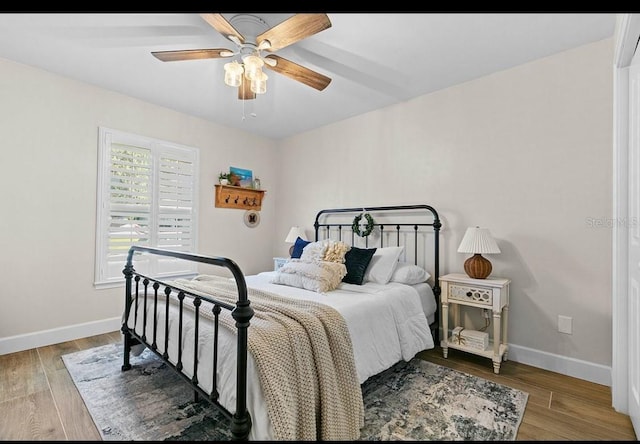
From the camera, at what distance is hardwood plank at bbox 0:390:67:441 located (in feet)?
5.54

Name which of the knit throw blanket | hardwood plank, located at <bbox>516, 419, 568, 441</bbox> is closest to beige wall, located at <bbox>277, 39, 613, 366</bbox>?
hardwood plank, located at <bbox>516, 419, 568, 441</bbox>

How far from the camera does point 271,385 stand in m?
1.40

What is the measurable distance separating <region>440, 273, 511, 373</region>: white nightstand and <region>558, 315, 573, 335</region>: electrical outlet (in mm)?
357

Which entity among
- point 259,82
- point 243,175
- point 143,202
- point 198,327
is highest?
point 259,82

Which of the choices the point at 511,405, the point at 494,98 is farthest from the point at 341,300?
the point at 494,98

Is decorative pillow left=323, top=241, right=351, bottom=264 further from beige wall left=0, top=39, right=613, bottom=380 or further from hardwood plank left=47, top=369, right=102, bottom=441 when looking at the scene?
hardwood plank left=47, top=369, right=102, bottom=441

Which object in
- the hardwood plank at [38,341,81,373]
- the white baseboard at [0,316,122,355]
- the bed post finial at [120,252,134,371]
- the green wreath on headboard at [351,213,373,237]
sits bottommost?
the hardwood plank at [38,341,81,373]

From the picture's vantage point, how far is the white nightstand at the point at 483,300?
2.46 meters

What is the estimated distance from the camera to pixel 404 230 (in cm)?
345

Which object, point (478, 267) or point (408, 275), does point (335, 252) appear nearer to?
point (408, 275)

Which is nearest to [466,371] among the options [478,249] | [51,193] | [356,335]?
[478,249]

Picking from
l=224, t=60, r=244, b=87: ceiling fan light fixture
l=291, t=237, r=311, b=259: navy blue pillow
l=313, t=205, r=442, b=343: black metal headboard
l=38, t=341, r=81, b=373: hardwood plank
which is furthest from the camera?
l=291, t=237, r=311, b=259: navy blue pillow

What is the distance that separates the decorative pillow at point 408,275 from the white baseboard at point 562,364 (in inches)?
35.6

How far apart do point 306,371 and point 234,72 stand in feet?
6.24
